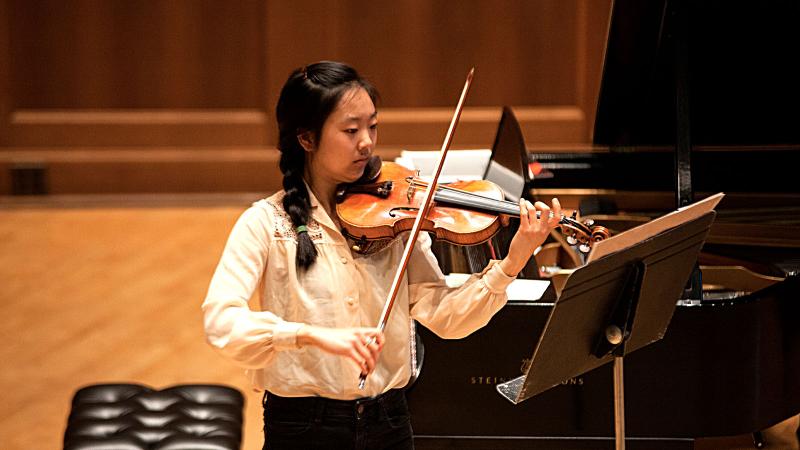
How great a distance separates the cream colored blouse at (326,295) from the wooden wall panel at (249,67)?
3964 mm

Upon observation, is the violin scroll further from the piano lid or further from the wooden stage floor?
the wooden stage floor

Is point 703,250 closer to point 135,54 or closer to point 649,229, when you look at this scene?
point 649,229

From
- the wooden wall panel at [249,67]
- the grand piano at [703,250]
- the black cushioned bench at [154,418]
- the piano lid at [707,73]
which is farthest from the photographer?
the wooden wall panel at [249,67]

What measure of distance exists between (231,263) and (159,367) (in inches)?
95.9

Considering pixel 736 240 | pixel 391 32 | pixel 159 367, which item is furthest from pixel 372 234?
pixel 391 32

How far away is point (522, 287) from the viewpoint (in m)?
2.68

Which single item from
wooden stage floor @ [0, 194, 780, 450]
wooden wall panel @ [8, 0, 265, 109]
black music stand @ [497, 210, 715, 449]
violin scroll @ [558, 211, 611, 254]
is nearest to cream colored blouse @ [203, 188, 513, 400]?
black music stand @ [497, 210, 715, 449]

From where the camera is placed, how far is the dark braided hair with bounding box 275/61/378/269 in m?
1.71

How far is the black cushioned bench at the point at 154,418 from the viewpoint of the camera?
2675mm

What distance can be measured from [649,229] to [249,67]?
4.23m

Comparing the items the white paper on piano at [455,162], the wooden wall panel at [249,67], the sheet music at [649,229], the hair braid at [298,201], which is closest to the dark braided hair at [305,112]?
the hair braid at [298,201]

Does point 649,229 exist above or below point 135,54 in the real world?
above

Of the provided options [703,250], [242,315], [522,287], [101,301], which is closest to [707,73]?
[703,250]

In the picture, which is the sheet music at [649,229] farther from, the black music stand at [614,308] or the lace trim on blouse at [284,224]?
the lace trim on blouse at [284,224]
